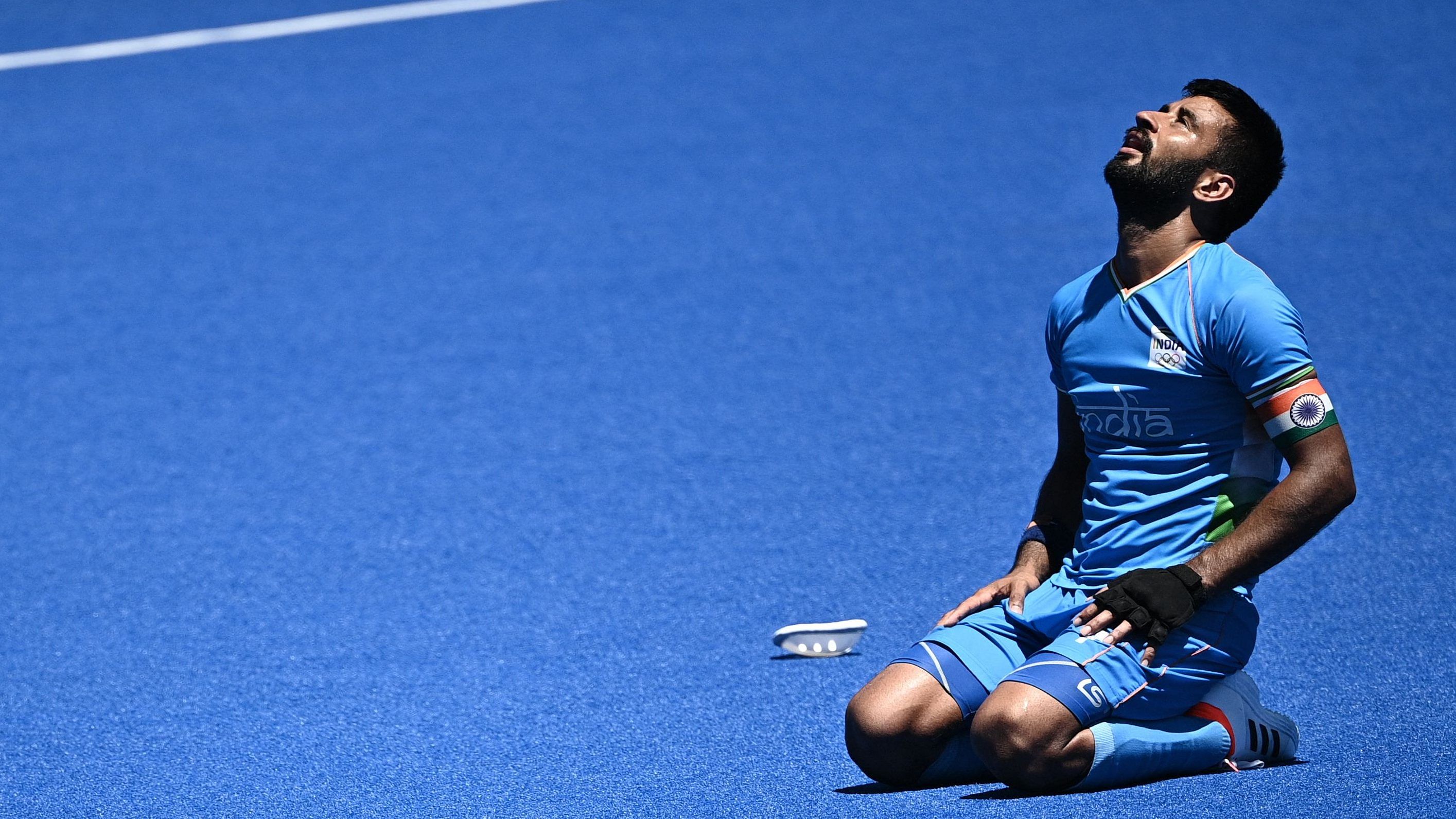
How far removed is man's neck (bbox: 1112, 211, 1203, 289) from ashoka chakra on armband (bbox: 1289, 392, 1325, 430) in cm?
34

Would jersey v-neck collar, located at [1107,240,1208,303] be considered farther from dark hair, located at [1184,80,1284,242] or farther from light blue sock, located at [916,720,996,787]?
light blue sock, located at [916,720,996,787]

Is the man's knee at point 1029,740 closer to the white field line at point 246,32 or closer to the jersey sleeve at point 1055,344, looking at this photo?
the jersey sleeve at point 1055,344

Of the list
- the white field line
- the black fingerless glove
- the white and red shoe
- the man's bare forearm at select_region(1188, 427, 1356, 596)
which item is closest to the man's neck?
the man's bare forearm at select_region(1188, 427, 1356, 596)

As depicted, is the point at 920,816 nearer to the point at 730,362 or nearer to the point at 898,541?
the point at 898,541

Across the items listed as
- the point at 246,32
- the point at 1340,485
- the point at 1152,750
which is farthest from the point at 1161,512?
the point at 246,32

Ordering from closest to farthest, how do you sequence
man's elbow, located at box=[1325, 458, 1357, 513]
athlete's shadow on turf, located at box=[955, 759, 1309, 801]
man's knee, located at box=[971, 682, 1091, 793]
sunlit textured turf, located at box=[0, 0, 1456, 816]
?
man's elbow, located at box=[1325, 458, 1357, 513] < man's knee, located at box=[971, 682, 1091, 793] < athlete's shadow on turf, located at box=[955, 759, 1309, 801] < sunlit textured turf, located at box=[0, 0, 1456, 816]

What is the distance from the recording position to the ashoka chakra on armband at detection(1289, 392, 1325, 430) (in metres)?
2.43

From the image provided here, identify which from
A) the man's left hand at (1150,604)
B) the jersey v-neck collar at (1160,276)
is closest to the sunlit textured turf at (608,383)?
the man's left hand at (1150,604)

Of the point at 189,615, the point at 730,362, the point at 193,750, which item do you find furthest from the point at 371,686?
the point at 730,362

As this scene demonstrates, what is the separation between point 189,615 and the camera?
3.86 m

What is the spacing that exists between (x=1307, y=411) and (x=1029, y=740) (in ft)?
2.32

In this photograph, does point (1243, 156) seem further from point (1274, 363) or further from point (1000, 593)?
point (1000, 593)

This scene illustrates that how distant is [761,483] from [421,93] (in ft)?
13.3

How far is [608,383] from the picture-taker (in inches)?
204
